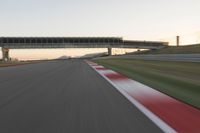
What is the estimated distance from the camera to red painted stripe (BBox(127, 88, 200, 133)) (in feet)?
19.2

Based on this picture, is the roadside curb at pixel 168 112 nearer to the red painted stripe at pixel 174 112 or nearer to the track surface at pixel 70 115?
the red painted stripe at pixel 174 112

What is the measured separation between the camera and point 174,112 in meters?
7.34

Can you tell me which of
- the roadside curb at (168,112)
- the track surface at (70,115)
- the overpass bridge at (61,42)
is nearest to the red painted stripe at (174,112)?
the roadside curb at (168,112)

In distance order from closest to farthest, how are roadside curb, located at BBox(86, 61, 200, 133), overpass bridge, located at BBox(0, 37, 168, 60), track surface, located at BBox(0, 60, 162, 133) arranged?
track surface, located at BBox(0, 60, 162, 133) < roadside curb, located at BBox(86, 61, 200, 133) < overpass bridge, located at BBox(0, 37, 168, 60)

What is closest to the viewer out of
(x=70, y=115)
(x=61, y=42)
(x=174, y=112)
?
(x=70, y=115)

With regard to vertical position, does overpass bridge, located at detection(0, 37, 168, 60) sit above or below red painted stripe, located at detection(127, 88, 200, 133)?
above

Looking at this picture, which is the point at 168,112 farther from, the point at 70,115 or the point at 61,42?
the point at 61,42

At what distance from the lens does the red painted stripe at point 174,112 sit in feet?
19.2

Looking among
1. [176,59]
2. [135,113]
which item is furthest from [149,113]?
[176,59]

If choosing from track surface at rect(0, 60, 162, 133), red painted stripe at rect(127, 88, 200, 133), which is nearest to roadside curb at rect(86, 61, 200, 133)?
red painted stripe at rect(127, 88, 200, 133)

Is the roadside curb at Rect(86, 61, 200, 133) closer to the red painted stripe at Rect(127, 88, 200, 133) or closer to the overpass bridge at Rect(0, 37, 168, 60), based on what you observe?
the red painted stripe at Rect(127, 88, 200, 133)

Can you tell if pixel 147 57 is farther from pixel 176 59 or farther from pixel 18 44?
pixel 18 44

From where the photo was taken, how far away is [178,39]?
128750 millimetres

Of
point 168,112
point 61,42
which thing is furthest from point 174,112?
point 61,42
